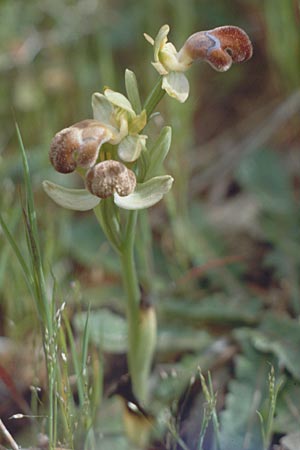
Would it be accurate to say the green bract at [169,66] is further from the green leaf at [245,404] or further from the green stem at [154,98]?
the green leaf at [245,404]

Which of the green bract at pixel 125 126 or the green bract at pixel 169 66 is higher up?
the green bract at pixel 169 66

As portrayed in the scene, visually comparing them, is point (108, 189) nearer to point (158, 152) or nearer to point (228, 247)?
point (158, 152)

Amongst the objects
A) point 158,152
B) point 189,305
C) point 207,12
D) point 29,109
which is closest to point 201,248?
point 189,305

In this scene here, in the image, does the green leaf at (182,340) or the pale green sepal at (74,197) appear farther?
the green leaf at (182,340)

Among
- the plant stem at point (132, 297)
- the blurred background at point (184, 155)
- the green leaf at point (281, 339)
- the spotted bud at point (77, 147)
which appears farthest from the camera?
the blurred background at point (184, 155)

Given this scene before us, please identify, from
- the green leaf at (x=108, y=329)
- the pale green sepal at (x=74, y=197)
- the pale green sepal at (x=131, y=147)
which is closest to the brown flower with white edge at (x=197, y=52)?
the pale green sepal at (x=131, y=147)

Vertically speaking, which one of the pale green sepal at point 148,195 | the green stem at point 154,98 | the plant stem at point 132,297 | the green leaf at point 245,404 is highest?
the green stem at point 154,98

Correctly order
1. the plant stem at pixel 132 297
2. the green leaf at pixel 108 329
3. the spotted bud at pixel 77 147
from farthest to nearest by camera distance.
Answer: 1. the green leaf at pixel 108 329
2. the plant stem at pixel 132 297
3. the spotted bud at pixel 77 147
